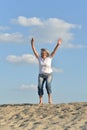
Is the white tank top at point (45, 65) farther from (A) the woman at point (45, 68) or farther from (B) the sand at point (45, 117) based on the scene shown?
(B) the sand at point (45, 117)

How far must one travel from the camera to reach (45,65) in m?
14.8

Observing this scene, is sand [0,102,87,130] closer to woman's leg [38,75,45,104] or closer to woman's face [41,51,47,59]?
woman's leg [38,75,45,104]

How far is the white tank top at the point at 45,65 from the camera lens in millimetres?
14805

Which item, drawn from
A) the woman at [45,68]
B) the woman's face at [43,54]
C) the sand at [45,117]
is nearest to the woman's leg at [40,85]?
the woman at [45,68]

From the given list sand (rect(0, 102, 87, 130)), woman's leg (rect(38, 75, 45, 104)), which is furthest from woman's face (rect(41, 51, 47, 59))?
sand (rect(0, 102, 87, 130))

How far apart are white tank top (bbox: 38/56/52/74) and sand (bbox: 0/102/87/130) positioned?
1111 mm

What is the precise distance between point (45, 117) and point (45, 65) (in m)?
1.93

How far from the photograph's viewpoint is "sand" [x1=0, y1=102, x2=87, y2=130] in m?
12.9

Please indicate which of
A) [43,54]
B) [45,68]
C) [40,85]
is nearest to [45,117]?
[40,85]

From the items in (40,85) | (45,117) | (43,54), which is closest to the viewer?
(45,117)

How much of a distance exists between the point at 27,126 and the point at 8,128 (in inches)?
22.8

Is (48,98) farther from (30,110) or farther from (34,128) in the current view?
(34,128)

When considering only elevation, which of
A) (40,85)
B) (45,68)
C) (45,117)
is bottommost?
(45,117)

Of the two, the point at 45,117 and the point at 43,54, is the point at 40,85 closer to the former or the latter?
the point at 43,54
